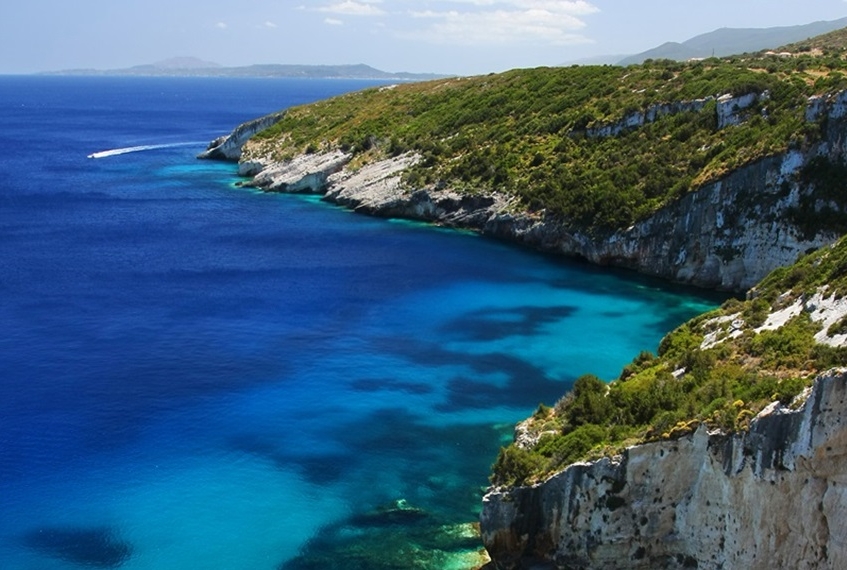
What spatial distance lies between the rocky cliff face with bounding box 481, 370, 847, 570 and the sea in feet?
9.74

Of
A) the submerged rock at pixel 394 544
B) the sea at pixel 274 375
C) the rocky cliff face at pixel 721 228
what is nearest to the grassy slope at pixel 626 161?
the rocky cliff face at pixel 721 228

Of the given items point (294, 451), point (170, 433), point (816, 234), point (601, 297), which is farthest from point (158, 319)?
point (816, 234)

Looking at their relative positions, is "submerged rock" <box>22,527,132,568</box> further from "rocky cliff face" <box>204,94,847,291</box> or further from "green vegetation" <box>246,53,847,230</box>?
"green vegetation" <box>246,53,847,230</box>

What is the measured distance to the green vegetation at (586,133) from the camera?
189 feet

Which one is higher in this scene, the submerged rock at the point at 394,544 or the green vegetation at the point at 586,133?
the green vegetation at the point at 586,133

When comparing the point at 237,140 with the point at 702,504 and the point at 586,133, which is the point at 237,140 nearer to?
the point at 586,133

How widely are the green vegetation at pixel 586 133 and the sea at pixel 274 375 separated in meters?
5.96

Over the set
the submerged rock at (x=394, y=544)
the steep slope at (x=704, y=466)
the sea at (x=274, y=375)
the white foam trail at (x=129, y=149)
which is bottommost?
the submerged rock at (x=394, y=544)

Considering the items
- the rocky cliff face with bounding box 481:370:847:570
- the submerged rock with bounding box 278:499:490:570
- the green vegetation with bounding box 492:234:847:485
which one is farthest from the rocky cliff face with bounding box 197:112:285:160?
the rocky cliff face with bounding box 481:370:847:570

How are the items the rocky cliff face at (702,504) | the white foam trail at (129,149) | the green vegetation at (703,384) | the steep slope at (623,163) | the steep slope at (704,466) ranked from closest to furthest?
the rocky cliff face at (702,504), the steep slope at (704,466), the green vegetation at (703,384), the steep slope at (623,163), the white foam trail at (129,149)

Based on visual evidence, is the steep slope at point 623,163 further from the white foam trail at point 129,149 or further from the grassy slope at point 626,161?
the white foam trail at point 129,149

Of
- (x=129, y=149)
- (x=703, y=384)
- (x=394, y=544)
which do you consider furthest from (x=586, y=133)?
(x=129, y=149)

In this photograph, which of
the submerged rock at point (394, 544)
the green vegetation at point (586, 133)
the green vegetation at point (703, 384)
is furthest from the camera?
the green vegetation at point (586, 133)

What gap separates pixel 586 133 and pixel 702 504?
54539mm
